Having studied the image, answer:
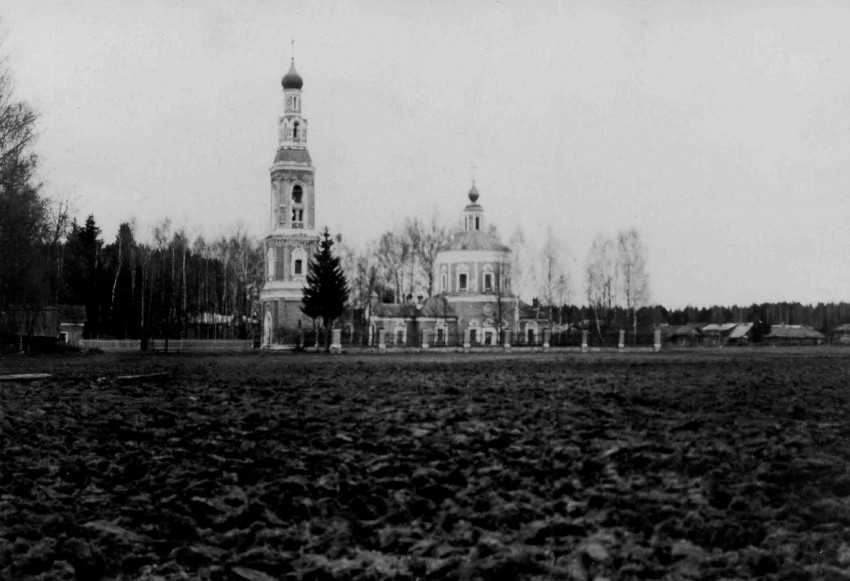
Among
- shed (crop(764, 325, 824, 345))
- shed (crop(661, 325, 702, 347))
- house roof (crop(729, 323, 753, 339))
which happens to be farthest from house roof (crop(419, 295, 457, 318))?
house roof (crop(729, 323, 753, 339))

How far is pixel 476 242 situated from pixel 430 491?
241 feet

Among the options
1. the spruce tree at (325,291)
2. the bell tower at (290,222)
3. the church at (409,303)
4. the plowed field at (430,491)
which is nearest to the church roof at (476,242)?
the church at (409,303)

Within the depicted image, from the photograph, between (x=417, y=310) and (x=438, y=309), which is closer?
(x=417, y=310)

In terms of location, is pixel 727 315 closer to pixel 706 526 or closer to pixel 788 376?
pixel 788 376

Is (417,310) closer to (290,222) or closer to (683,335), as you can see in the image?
(290,222)

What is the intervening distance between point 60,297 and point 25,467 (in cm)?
6439

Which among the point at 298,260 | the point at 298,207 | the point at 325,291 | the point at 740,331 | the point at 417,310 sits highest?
the point at 298,207

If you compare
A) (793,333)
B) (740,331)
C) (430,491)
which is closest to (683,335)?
(740,331)

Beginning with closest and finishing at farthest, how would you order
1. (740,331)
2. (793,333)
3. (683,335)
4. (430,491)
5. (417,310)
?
(430,491) → (417,310) → (683,335) → (793,333) → (740,331)

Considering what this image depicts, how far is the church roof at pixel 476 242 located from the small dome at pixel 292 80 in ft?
55.5

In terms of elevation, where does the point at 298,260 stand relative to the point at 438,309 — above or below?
above

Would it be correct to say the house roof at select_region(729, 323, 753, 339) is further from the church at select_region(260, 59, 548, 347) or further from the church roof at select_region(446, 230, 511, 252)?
the church roof at select_region(446, 230, 511, 252)

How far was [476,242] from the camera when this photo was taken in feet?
268

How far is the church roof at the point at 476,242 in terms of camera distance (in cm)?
8150
